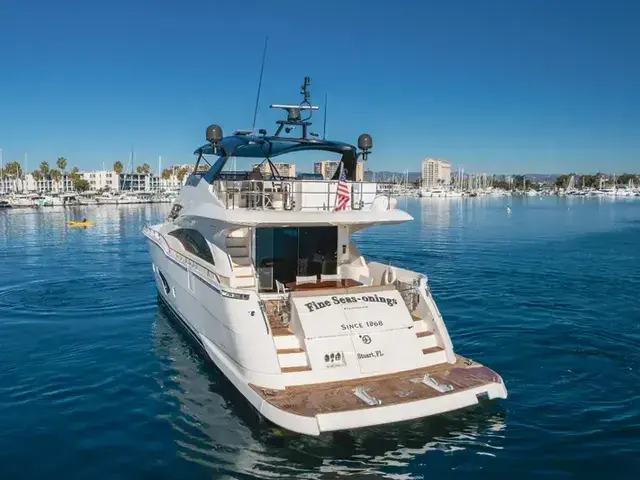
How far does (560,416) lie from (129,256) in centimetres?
2476

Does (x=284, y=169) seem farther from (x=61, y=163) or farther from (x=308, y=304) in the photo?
(x=61, y=163)

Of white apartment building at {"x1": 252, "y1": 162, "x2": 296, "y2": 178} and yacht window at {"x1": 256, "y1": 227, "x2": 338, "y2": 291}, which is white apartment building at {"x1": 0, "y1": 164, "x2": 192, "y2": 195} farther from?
yacht window at {"x1": 256, "y1": 227, "x2": 338, "y2": 291}

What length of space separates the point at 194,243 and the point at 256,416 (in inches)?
238

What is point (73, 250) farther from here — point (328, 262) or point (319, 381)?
point (319, 381)

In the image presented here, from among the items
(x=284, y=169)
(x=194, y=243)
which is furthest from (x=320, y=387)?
(x=284, y=169)

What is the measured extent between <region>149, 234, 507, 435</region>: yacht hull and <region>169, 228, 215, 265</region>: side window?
241 cm

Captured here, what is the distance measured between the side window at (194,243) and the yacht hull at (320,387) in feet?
7.91

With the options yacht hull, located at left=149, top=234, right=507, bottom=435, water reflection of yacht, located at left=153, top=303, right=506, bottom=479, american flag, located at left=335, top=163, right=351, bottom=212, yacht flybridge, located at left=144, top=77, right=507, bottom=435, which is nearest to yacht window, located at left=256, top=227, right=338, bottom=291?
yacht flybridge, located at left=144, top=77, right=507, bottom=435

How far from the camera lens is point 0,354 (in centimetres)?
1226

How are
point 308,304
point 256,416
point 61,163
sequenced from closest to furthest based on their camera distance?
1. point 256,416
2. point 308,304
3. point 61,163

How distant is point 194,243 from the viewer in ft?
45.3

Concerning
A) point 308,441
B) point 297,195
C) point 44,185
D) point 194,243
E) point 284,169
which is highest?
point 44,185

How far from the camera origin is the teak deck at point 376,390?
7.95 m

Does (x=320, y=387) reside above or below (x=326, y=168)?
below
